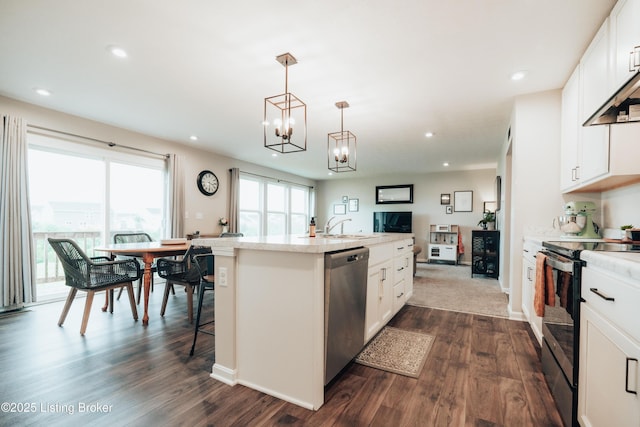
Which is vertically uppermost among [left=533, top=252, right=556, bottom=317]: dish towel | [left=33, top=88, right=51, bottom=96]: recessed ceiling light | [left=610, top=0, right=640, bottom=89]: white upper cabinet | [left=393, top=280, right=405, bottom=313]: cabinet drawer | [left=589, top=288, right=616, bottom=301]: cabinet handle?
[left=33, top=88, right=51, bottom=96]: recessed ceiling light

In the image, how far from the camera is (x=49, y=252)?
13.1ft

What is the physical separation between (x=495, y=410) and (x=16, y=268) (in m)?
4.80

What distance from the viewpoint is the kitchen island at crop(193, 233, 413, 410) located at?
165cm

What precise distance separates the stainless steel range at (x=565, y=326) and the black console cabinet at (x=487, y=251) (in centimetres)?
409

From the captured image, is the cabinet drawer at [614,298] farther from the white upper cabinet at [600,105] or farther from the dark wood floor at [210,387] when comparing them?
the white upper cabinet at [600,105]

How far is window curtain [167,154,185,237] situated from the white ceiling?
92 centimetres

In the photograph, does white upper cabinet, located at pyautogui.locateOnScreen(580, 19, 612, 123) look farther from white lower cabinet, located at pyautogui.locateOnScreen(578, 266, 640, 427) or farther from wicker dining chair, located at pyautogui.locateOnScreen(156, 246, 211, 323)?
wicker dining chair, located at pyautogui.locateOnScreen(156, 246, 211, 323)

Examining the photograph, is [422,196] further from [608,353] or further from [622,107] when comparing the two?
[608,353]

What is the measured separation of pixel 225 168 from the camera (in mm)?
6238

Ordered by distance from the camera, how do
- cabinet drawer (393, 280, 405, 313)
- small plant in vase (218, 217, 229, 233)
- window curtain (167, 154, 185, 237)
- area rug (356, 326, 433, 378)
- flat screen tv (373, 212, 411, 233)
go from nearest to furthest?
area rug (356, 326, 433, 378), cabinet drawer (393, 280, 405, 313), window curtain (167, 154, 185, 237), small plant in vase (218, 217, 229, 233), flat screen tv (373, 212, 411, 233)

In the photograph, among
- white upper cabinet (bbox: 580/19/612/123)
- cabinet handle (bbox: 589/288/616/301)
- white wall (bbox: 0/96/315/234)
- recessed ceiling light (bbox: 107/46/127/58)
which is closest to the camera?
cabinet handle (bbox: 589/288/616/301)

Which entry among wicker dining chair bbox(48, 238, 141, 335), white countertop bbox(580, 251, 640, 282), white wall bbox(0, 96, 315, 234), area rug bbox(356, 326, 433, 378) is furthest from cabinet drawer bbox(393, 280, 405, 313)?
white wall bbox(0, 96, 315, 234)

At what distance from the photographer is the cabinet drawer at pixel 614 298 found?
0.96m

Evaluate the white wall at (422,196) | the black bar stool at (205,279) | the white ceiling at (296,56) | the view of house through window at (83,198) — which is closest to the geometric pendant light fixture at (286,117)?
the white ceiling at (296,56)
